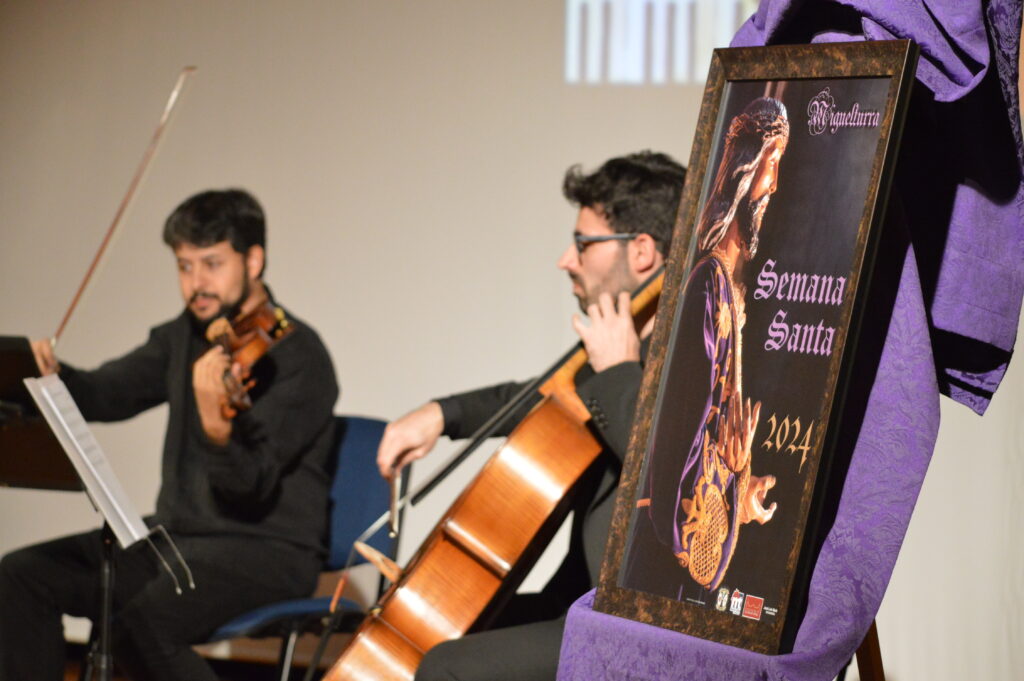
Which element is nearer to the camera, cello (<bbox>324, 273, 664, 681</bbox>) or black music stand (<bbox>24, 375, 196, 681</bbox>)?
cello (<bbox>324, 273, 664, 681</bbox>)

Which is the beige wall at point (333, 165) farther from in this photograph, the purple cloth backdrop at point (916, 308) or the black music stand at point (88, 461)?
the purple cloth backdrop at point (916, 308)

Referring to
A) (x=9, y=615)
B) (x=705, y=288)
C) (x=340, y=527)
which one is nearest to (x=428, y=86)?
(x=340, y=527)

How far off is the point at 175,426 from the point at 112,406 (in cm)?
22

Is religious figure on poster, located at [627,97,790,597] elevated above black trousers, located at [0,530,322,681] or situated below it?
above

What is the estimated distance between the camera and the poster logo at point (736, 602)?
993 millimetres

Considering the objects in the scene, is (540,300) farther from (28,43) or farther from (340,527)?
(28,43)

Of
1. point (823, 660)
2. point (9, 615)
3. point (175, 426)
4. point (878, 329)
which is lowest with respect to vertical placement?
point (9, 615)

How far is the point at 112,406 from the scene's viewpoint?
9.64 ft

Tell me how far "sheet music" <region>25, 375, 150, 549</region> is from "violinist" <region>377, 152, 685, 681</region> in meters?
0.47

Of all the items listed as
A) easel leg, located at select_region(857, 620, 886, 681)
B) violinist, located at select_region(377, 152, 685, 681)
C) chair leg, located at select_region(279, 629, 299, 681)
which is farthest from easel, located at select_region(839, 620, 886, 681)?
chair leg, located at select_region(279, 629, 299, 681)

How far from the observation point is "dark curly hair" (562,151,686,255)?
2133 mm

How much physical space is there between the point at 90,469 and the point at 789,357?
1359 millimetres

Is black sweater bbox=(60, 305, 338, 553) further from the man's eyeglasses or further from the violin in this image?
the man's eyeglasses

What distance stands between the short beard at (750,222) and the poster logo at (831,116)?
0.08 meters
